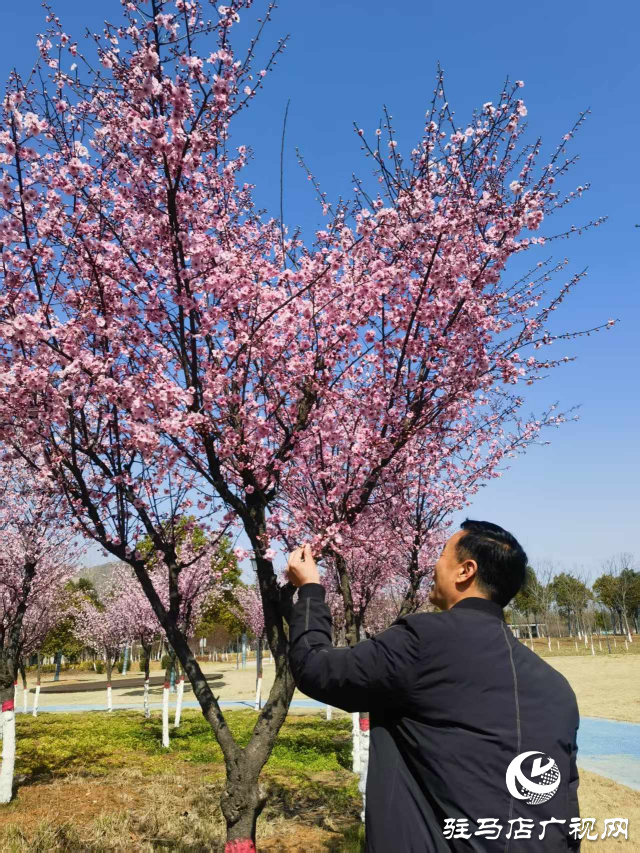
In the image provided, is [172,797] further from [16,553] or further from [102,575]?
[102,575]

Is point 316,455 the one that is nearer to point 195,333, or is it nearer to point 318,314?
point 318,314

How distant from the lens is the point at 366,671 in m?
1.76

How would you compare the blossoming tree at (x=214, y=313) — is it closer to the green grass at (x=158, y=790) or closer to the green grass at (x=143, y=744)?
the green grass at (x=158, y=790)

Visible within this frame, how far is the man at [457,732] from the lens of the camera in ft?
5.54

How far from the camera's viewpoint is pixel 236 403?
5742mm

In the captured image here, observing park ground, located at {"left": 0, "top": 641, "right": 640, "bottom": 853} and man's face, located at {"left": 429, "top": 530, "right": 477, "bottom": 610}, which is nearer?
man's face, located at {"left": 429, "top": 530, "right": 477, "bottom": 610}

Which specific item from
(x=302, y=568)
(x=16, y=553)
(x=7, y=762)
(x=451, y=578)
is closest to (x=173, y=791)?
(x=7, y=762)

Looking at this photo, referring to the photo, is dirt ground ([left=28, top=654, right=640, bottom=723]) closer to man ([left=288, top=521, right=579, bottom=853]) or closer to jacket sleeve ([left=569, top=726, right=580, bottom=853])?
jacket sleeve ([left=569, top=726, right=580, bottom=853])

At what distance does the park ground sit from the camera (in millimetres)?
8180

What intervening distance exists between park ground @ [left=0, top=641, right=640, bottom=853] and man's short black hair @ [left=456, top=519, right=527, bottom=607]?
7.77 meters

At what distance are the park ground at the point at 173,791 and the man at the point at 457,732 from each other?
300 inches

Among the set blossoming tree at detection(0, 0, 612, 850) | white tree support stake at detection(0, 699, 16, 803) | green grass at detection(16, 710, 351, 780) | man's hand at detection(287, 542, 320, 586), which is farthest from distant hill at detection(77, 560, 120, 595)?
man's hand at detection(287, 542, 320, 586)

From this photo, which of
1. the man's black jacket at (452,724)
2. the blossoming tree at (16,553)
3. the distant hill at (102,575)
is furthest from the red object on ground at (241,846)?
the distant hill at (102,575)

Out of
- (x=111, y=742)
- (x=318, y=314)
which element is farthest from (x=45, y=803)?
(x=318, y=314)
